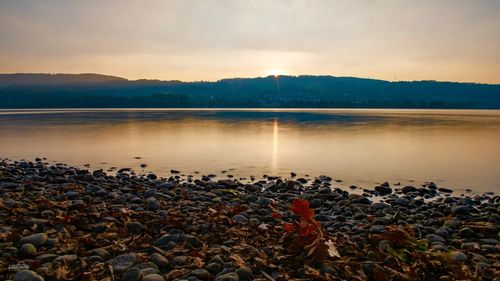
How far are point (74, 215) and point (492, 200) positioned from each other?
52.8 ft

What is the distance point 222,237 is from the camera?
9.35 m

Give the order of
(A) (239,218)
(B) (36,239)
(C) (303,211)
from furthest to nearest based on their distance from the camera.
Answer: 1. (A) (239,218)
2. (C) (303,211)
3. (B) (36,239)

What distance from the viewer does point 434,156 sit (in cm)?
3228

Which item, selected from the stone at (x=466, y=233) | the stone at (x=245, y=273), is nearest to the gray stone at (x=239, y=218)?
the stone at (x=245, y=273)

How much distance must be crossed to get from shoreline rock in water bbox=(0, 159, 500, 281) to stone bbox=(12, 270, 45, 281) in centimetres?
2

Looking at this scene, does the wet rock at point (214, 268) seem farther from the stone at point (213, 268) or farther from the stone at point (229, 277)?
the stone at point (229, 277)

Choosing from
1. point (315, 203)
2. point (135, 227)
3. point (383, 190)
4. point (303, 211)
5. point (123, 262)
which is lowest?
point (383, 190)

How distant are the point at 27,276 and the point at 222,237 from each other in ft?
14.0

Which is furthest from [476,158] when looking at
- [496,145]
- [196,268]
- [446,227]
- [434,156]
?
[196,268]

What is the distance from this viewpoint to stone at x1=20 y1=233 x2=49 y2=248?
7.98m

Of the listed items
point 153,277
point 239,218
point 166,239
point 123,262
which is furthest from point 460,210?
point 123,262

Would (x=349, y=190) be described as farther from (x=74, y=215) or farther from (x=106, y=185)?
(x=74, y=215)

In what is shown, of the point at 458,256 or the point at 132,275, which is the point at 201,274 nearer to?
the point at 132,275

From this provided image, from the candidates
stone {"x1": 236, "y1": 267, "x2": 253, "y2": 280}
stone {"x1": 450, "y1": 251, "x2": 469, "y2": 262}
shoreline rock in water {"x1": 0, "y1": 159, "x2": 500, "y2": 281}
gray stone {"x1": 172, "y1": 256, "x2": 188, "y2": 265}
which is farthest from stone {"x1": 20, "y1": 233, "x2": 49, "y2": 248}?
stone {"x1": 450, "y1": 251, "x2": 469, "y2": 262}
